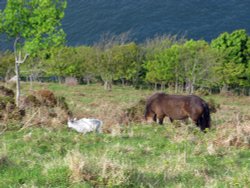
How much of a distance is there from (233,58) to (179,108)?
180ft

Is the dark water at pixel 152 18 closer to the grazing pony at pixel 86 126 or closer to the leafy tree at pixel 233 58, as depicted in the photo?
the leafy tree at pixel 233 58

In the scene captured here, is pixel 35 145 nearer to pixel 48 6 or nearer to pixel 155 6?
pixel 48 6

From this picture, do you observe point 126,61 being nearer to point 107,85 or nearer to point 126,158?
point 107,85

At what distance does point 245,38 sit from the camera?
7106 centimetres

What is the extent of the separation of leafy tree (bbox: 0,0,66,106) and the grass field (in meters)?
13.4

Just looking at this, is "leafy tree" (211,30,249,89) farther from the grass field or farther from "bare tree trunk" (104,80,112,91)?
the grass field

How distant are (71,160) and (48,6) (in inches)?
827

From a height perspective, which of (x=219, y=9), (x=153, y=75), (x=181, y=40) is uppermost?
(x=219, y=9)

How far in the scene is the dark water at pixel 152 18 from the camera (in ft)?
316

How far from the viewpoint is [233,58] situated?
70250 mm

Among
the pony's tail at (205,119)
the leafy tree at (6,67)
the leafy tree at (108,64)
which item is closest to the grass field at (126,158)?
the pony's tail at (205,119)

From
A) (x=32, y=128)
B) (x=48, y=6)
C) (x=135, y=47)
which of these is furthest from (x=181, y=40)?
(x=32, y=128)

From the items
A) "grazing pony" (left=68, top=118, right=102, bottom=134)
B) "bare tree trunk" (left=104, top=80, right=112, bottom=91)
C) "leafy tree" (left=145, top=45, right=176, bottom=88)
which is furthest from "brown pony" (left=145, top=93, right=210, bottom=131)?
"leafy tree" (left=145, top=45, right=176, bottom=88)

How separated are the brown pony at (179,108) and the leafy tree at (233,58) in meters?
50.6
